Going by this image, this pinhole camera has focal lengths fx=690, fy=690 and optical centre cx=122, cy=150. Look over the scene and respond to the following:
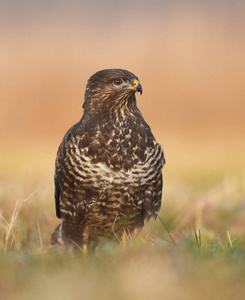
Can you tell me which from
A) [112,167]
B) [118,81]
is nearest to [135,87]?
[118,81]

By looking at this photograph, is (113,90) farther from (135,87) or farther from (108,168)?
(108,168)

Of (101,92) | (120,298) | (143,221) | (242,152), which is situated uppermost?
(101,92)

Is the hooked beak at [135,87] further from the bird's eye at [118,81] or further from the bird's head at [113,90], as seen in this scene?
the bird's eye at [118,81]

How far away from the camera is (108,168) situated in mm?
5434

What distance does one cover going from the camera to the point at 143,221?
231 inches

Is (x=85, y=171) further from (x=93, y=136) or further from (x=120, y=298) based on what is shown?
(x=120, y=298)

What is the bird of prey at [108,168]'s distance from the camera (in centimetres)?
546

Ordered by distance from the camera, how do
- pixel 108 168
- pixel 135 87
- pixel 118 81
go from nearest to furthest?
pixel 108 168
pixel 135 87
pixel 118 81

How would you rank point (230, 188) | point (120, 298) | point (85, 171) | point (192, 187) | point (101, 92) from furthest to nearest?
point (192, 187) < point (230, 188) < point (101, 92) < point (85, 171) < point (120, 298)

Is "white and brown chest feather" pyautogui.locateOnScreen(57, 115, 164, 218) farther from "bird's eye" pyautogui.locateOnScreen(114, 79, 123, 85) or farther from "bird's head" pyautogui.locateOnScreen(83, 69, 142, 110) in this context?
"bird's eye" pyautogui.locateOnScreen(114, 79, 123, 85)

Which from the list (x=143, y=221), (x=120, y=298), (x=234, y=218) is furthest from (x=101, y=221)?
(x=120, y=298)

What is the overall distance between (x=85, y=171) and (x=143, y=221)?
78 centimetres

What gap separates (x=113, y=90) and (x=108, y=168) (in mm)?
733

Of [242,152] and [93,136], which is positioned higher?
[93,136]
